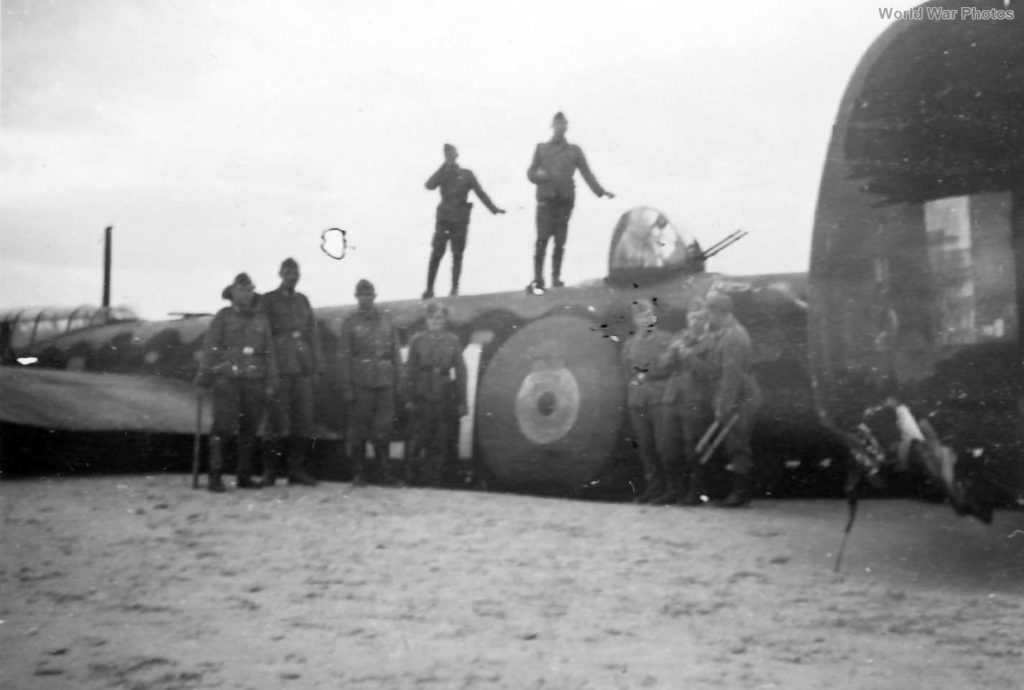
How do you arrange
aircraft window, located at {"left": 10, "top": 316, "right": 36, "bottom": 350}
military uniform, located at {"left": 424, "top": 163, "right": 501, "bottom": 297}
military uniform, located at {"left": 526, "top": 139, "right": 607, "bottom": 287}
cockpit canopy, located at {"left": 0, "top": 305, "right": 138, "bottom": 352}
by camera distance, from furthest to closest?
aircraft window, located at {"left": 10, "top": 316, "right": 36, "bottom": 350} → cockpit canopy, located at {"left": 0, "top": 305, "right": 138, "bottom": 352} → military uniform, located at {"left": 526, "top": 139, "right": 607, "bottom": 287} → military uniform, located at {"left": 424, "top": 163, "right": 501, "bottom": 297}

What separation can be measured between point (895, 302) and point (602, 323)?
336cm

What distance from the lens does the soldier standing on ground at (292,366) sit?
809 centimetres

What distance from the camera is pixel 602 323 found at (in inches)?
312

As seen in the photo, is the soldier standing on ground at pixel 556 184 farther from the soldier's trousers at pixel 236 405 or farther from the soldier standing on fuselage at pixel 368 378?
the soldier's trousers at pixel 236 405

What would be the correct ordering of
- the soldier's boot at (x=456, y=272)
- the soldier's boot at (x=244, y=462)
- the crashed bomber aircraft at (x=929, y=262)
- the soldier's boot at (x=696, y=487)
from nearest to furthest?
1. the crashed bomber aircraft at (x=929, y=262)
2. the soldier's boot at (x=696, y=487)
3. the soldier's boot at (x=244, y=462)
4. the soldier's boot at (x=456, y=272)

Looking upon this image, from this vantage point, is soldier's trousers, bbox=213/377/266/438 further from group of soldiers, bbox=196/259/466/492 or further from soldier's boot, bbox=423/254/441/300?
soldier's boot, bbox=423/254/441/300

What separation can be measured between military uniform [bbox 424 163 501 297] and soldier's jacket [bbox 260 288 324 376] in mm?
1352

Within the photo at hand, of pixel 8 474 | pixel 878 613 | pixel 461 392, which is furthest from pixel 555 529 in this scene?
pixel 8 474

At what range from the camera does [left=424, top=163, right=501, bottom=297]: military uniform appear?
7.49 meters

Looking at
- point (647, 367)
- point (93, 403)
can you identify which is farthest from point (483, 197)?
point (93, 403)

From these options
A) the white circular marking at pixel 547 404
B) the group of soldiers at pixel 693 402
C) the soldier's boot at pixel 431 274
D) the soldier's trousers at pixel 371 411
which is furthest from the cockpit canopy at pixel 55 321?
the group of soldiers at pixel 693 402

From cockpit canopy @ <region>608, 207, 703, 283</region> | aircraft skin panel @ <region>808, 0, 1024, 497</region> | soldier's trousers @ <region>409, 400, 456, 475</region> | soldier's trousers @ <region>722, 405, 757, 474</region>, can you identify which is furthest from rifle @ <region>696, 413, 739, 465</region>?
soldier's trousers @ <region>409, 400, 456, 475</region>

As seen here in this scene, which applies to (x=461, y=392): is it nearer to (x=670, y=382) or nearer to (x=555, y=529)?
(x=670, y=382)

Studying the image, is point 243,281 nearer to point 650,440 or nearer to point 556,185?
point 556,185
